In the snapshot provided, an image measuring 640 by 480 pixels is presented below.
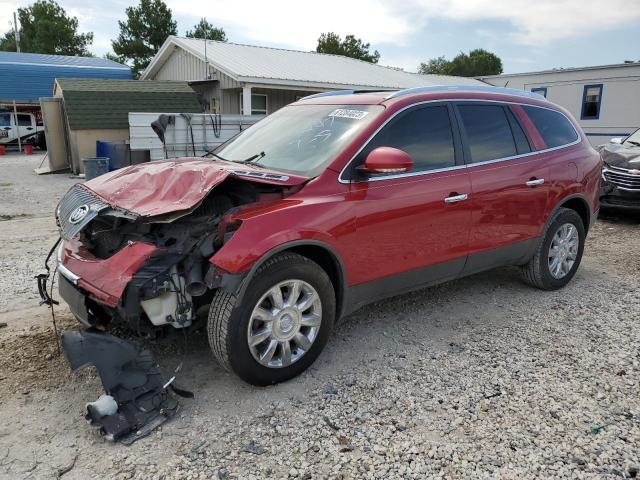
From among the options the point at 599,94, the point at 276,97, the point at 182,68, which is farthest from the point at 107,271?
the point at 599,94

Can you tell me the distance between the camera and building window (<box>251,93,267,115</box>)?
18250mm

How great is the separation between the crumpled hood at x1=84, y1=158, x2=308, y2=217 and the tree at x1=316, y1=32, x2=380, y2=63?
161ft

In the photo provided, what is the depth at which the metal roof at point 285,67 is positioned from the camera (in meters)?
16.5

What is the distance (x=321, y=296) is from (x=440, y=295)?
79.6 inches

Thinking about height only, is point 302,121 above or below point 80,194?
above

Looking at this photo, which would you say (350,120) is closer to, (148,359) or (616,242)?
(148,359)

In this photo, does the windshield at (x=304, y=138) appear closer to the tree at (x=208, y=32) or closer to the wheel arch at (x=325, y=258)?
the wheel arch at (x=325, y=258)

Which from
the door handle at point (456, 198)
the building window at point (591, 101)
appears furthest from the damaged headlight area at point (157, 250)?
the building window at point (591, 101)

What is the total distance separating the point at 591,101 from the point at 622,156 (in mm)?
12439

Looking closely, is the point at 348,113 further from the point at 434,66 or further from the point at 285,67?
the point at 434,66

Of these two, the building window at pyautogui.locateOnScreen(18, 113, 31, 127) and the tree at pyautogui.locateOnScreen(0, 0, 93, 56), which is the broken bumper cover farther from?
the tree at pyautogui.locateOnScreen(0, 0, 93, 56)

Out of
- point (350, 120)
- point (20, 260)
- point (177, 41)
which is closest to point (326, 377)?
point (350, 120)

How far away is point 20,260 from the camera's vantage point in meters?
6.09

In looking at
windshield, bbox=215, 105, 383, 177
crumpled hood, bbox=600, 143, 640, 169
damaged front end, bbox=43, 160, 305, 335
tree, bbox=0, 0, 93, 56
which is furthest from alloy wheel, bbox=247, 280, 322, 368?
tree, bbox=0, 0, 93, 56
